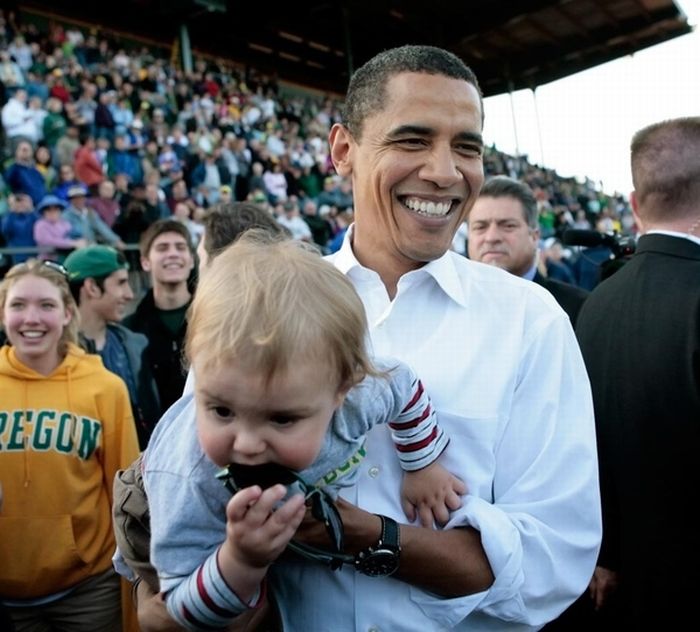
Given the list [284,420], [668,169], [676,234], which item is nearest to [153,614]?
[284,420]

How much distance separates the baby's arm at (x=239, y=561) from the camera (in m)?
1.23

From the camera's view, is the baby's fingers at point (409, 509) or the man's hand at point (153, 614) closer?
the man's hand at point (153, 614)

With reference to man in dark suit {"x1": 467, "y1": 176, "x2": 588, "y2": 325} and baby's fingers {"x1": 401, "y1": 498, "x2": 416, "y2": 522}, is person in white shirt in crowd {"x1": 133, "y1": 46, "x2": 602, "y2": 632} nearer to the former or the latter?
baby's fingers {"x1": 401, "y1": 498, "x2": 416, "y2": 522}

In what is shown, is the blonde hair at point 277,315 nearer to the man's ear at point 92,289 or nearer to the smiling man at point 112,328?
the smiling man at point 112,328

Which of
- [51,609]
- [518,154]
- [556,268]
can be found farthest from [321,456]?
[518,154]

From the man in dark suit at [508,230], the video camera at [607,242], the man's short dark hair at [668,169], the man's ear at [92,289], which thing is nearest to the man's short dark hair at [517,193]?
the man in dark suit at [508,230]

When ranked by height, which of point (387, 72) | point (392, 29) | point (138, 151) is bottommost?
point (387, 72)

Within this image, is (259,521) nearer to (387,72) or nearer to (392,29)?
(387,72)

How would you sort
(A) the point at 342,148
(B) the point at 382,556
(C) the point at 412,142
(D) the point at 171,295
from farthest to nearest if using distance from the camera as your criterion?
1. (D) the point at 171,295
2. (A) the point at 342,148
3. (C) the point at 412,142
4. (B) the point at 382,556

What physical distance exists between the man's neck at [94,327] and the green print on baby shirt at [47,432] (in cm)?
100

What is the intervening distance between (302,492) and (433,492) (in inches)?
13.9

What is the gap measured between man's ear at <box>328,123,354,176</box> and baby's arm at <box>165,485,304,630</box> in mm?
1076

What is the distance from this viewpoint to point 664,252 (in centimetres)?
255

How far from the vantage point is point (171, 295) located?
4.35m
